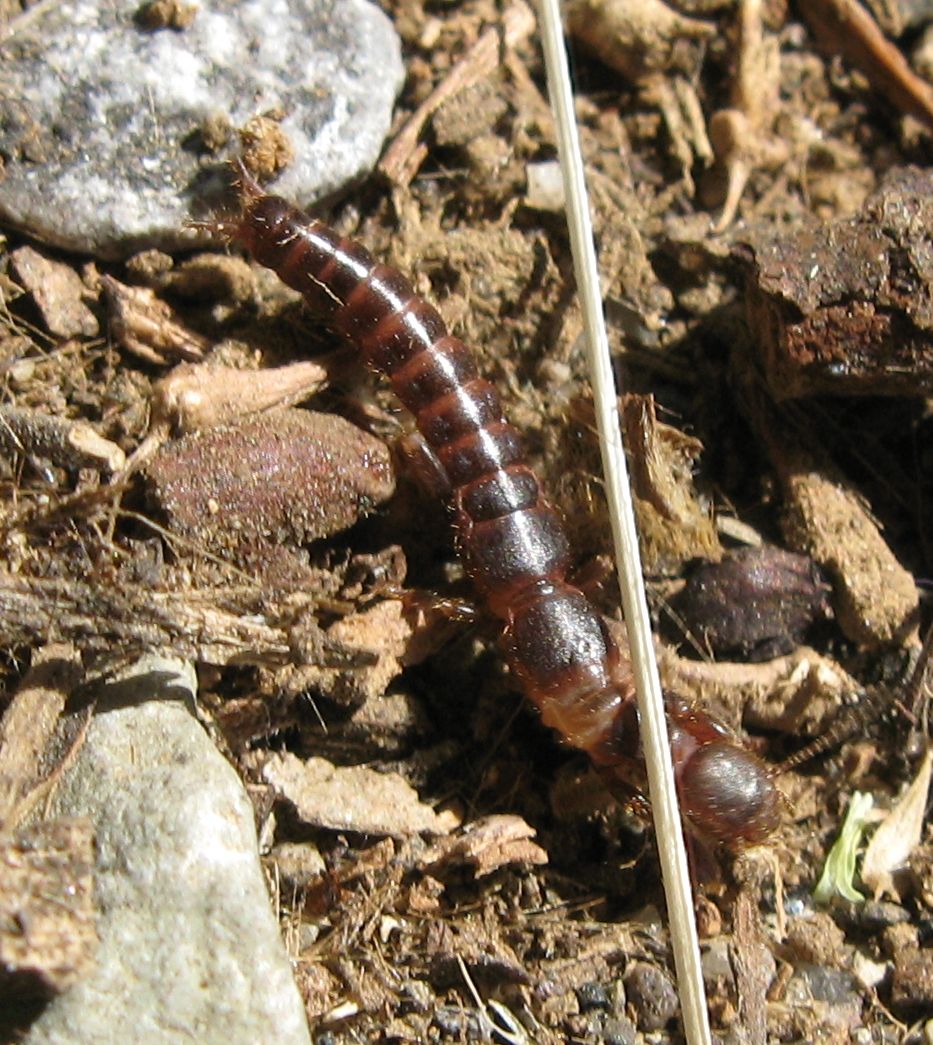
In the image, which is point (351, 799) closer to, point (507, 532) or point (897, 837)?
point (507, 532)

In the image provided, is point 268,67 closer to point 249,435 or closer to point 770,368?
point 249,435

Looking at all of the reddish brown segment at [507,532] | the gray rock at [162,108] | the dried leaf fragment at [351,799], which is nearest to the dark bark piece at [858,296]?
the reddish brown segment at [507,532]

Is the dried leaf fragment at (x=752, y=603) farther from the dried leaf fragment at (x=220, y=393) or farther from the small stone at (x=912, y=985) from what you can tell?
the dried leaf fragment at (x=220, y=393)

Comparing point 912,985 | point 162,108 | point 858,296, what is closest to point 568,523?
point 858,296

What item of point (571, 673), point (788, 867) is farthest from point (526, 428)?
point (788, 867)

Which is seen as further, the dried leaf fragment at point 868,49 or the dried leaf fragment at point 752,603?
the dried leaf fragment at point 868,49

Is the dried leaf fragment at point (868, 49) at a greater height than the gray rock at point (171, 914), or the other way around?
the dried leaf fragment at point (868, 49)
